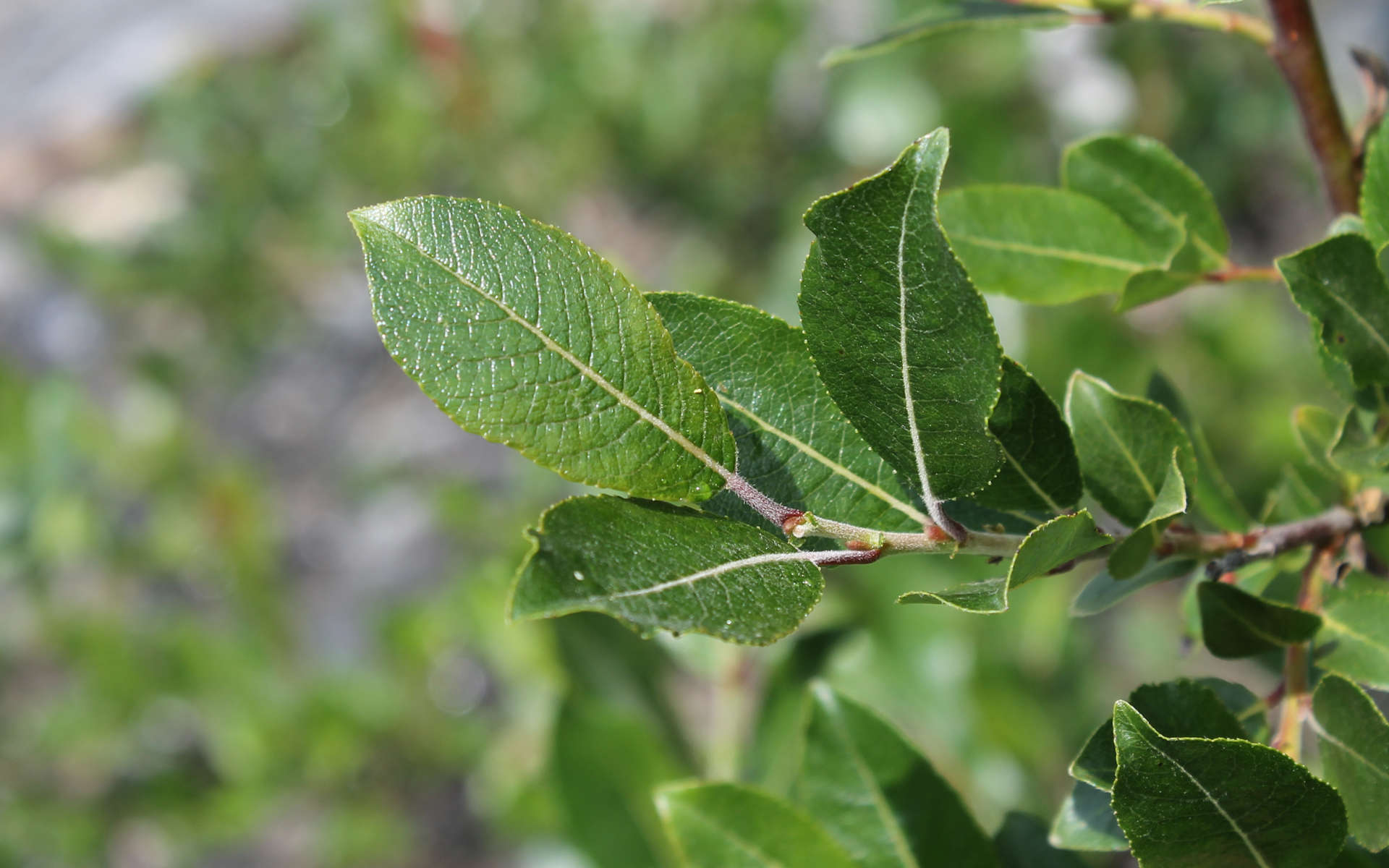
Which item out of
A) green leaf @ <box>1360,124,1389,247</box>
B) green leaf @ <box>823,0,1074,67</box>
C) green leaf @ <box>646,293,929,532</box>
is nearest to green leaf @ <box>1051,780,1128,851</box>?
green leaf @ <box>646,293,929,532</box>

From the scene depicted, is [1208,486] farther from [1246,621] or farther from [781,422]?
[781,422]

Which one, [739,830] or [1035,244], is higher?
[1035,244]

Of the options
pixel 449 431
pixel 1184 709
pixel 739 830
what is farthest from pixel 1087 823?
pixel 449 431

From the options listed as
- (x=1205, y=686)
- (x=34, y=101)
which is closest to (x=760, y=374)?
(x=1205, y=686)

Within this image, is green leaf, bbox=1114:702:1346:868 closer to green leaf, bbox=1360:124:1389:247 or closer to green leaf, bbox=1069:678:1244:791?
green leaf, bbox=1069:678:1244:791

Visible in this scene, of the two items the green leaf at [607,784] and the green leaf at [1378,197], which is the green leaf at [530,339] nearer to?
the green leaf at [1378,197]

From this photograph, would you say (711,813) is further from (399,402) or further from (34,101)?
(34,101)
